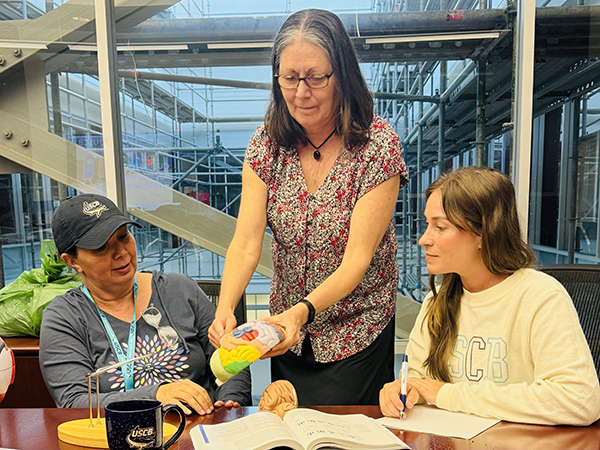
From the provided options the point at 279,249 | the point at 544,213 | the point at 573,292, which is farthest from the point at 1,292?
the point at 544,213

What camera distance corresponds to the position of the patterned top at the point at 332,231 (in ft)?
5.21

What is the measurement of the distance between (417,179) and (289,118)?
1705 millimetres

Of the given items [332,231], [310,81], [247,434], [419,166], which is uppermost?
[310,81]

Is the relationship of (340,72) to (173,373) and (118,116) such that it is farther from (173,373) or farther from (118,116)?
(118,116)

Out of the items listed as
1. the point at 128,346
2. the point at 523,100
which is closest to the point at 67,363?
the point at 128,346

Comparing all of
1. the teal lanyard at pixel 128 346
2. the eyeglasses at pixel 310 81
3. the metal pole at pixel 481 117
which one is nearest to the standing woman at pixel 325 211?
the eyeglasses at pixel 310 81

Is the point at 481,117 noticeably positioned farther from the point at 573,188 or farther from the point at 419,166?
the point at 573,188

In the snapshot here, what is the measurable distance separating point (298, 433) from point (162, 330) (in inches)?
29.7

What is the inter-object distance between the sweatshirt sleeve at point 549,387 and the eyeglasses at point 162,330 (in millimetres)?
863

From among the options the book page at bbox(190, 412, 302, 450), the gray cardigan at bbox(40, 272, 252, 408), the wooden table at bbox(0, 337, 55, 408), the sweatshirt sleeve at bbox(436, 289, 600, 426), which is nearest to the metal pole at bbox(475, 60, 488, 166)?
the sweatshirt sleeve at bbox(436, 289, 600, 426)

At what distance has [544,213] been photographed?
3.03 metres

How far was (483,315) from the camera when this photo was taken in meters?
1.41

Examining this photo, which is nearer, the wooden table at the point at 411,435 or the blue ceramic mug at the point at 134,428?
the blue ceramic mug at the point at 134,428

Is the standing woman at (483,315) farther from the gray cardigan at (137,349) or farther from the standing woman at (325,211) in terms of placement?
the gray cardigan at (137,349)
